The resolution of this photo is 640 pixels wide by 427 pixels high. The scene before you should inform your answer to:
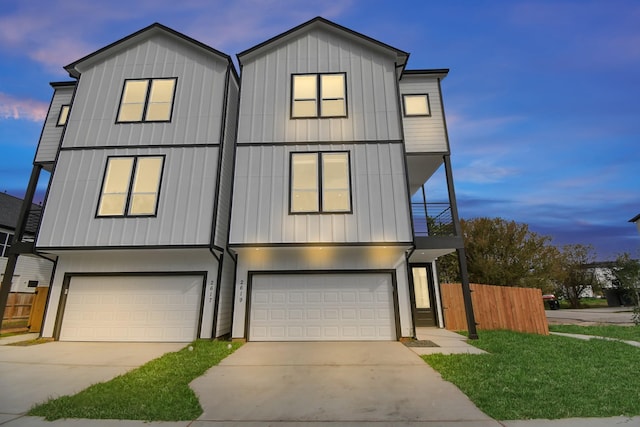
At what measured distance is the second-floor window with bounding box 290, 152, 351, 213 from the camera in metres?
8.51

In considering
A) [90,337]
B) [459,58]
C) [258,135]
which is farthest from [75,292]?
A: [459,58]

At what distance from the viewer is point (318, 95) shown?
9.72m

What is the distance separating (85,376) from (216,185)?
539cm

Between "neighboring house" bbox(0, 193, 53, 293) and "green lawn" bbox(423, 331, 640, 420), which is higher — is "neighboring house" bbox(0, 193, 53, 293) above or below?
above

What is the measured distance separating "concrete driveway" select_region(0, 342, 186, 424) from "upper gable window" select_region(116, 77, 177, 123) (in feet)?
23.0

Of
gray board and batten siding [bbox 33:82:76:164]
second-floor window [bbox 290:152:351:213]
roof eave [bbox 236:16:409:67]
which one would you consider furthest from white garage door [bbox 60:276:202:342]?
roof eave [bbox 236:16:409:67]

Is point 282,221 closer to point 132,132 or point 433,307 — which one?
point 132,132

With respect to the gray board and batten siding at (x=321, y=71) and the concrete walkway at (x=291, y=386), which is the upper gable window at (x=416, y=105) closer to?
the gray board and batten siding at (x=321, y=71)

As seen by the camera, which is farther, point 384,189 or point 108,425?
point 384,189

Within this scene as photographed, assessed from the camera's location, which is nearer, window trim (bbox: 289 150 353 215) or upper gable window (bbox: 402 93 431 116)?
window trim (bbox: 289 150 353 215)

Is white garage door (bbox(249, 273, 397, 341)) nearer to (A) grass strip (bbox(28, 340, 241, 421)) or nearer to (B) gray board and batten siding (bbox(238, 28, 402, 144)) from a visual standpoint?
(A) grass strip (bbox(28, 340, 241, 421))

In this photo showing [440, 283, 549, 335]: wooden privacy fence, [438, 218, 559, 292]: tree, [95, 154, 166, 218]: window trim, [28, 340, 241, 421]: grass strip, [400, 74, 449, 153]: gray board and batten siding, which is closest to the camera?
[28, 340, 241, 421]: grass strip

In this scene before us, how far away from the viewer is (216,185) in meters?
8.79

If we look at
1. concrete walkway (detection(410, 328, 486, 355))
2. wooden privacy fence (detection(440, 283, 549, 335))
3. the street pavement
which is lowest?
the street pavement
